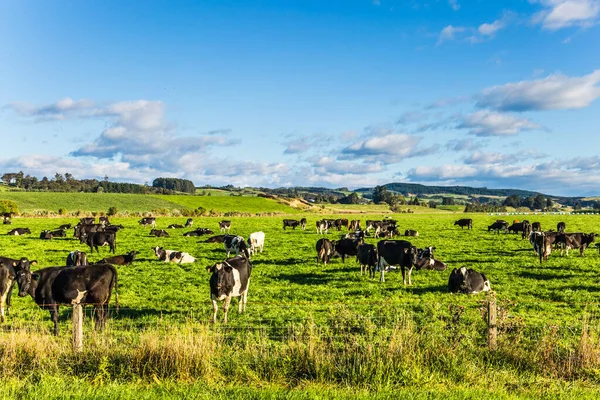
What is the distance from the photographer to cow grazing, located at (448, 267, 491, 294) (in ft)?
56.2

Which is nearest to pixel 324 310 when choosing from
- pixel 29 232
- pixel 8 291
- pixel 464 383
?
pixel 464 383

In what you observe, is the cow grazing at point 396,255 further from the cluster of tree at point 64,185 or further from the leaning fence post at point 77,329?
the cluster of tree at point 64,185

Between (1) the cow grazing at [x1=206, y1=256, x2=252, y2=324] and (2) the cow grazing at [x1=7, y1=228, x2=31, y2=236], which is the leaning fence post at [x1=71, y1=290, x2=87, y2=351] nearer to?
(1) the cow grazing at [x1=206, y1=256, x2=252, y2=324]

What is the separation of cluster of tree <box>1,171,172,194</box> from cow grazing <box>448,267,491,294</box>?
153m

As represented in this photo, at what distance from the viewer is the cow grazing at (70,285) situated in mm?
13242

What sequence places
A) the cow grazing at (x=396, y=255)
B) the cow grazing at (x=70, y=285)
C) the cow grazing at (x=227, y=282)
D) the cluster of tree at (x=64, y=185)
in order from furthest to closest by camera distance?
the cluster of tree at (x=64, y=185)
the cow grazing at (x=396, y=255)
the cow grazing at (x=227, y=282)
the cow grazing at (x=70, y=285)

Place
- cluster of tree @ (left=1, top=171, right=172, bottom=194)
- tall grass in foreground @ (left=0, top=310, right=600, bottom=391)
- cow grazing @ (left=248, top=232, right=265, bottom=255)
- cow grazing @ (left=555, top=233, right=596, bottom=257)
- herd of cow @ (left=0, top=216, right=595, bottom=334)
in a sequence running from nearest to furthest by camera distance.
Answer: tall grass in foreground @ (left=0, top=310, right=600, bottom=391)
herd of cow @ (left=0, top=216, right=595, bottom=334)
cow grazing @ (left=555, top=233, right=596, bottom=257)
cow grazing @ (left=248, top=232, right=265, bottom=255)
cluster of tree @ (left=1, top=171, right=172, bottom=194)

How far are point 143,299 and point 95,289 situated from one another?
3249 mm

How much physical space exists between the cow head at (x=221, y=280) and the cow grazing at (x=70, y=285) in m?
3.02

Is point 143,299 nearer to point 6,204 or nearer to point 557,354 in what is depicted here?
point 557,354

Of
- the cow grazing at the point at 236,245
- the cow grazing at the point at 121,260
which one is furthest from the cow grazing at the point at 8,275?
the cow grazing at the point at 236,245

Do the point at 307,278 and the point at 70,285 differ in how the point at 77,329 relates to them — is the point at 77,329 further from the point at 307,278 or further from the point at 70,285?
the point at 307,278

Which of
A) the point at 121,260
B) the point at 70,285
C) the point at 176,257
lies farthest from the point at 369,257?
the point at 121,260

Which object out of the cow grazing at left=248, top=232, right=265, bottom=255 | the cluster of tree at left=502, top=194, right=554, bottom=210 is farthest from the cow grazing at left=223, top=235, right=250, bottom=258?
the cluster of tree at left=502, top=194, right=554, bottom=210
